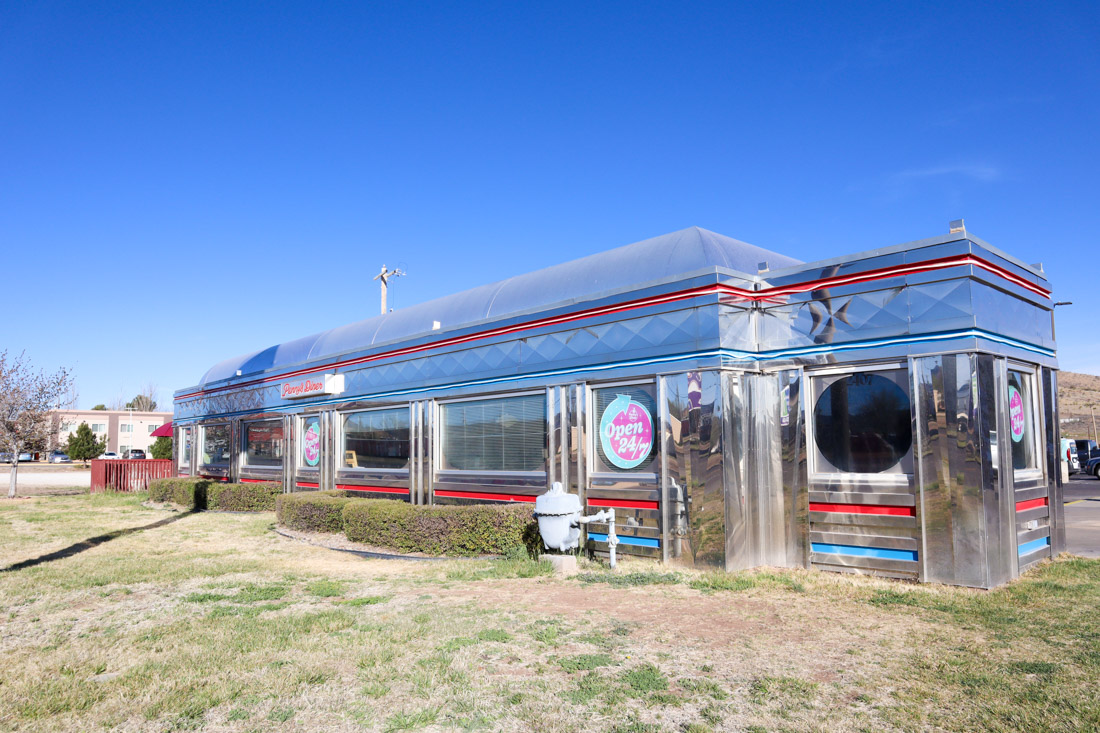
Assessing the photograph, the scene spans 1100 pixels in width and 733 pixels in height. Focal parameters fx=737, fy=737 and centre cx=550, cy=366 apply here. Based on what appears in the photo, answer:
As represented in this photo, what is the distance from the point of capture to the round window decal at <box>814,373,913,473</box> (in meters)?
8.90

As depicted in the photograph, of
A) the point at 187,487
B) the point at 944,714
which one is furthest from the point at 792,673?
the point at 187,487

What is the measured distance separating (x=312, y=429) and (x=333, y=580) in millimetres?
10216

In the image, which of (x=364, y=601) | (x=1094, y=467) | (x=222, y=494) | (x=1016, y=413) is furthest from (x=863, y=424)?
(x=1094, y=467)

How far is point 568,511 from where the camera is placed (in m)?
9.89

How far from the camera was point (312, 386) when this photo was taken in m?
18.9

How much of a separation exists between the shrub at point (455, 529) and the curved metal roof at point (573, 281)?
3.53m

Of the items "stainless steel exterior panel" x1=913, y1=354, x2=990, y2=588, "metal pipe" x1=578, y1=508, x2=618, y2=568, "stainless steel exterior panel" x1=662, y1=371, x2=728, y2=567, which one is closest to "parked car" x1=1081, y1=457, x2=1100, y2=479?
"stainless steel exterior panel" x1=913, y1=354, x2=990, y2=588

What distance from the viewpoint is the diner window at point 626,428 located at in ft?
34.3

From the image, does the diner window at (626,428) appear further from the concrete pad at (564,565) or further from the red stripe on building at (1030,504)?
the red stripe on building at (1030,504)

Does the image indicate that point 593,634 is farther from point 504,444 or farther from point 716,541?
point 504,444

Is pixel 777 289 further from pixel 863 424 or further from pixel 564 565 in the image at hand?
pixel 564 565

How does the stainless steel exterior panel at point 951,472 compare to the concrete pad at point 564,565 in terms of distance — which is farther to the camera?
the concrete pad at point 564,565

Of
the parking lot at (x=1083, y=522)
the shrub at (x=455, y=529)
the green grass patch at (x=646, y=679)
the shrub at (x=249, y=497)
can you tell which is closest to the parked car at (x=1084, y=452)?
the parking lot at (x=1083, y=522)

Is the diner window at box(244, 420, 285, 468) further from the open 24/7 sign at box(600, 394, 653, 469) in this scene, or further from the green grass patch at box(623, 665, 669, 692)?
the green grass patch at box(623, 665, 669, 692)
